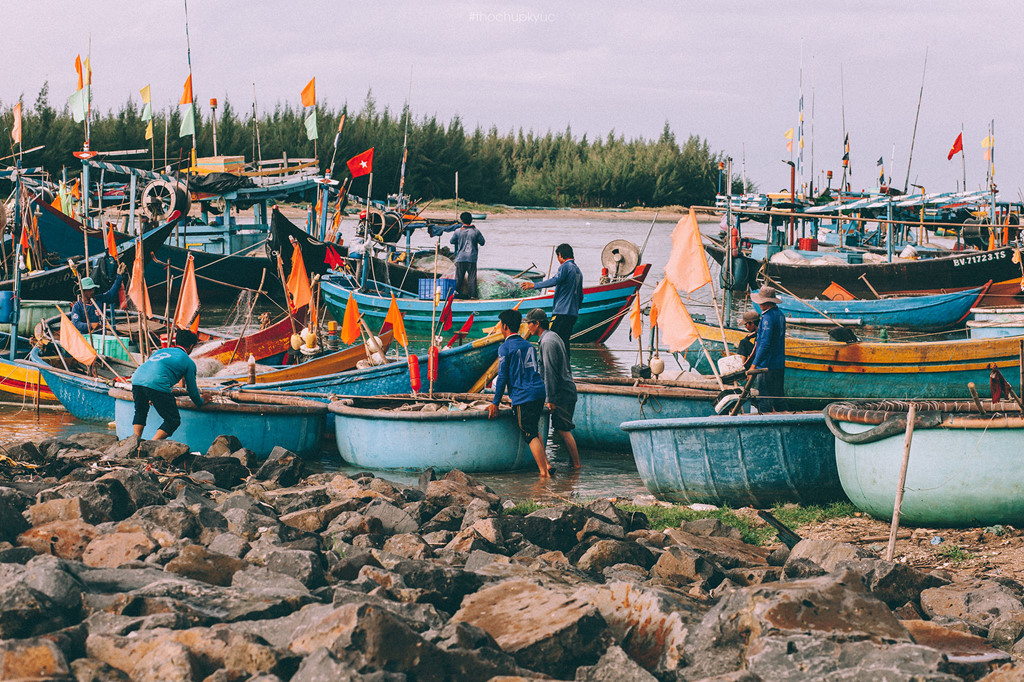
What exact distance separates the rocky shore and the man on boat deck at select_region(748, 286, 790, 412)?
213 cm

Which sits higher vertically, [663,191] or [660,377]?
[663,191]

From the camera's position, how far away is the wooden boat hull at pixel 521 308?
17.1 meters

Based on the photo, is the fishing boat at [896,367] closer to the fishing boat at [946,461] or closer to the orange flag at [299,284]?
the fishing boat at [946,461]

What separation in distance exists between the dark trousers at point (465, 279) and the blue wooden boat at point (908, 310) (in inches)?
205

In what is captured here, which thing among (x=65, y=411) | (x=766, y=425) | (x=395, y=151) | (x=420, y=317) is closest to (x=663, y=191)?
(x=395, y=151)

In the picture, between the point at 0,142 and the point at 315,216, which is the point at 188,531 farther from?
the point at 0,142

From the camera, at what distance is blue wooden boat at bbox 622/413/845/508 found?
7387 millimetres

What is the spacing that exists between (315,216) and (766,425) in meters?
18.3

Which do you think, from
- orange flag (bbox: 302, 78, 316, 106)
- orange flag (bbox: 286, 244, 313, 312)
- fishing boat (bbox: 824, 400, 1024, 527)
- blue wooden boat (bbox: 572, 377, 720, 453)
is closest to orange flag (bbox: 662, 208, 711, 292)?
blue wooden boat (bbox: 572, 377, 720, 453)

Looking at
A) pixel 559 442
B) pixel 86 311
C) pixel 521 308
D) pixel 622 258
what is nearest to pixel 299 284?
pixel 86 311

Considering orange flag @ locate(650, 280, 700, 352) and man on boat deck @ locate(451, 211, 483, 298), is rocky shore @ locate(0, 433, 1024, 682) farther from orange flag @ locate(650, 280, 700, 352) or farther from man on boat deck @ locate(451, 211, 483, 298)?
man on boat deck @ locate(451, 211, 483, 298)

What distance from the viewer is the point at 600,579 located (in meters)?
5.59

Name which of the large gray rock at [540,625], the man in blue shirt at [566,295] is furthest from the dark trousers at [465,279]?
the large gray rock at [540,625]

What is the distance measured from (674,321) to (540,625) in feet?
15.8
